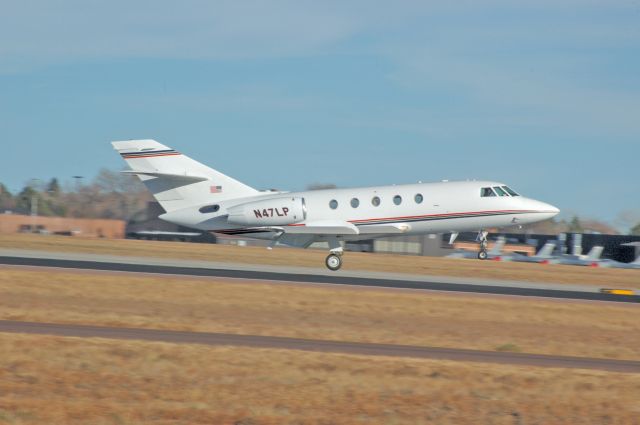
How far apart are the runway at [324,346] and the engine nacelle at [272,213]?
15.6 meters

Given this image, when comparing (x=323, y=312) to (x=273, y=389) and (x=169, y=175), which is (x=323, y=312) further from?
(x=169, y=175)

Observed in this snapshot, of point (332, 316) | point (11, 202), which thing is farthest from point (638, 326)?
point (11, 202)

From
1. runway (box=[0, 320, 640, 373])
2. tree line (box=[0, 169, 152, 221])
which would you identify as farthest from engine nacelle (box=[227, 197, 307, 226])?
tree line (box=[0, 169, 152, 221])

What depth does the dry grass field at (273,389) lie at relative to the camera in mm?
11453

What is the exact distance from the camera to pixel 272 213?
33344mm

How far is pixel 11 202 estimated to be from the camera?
129 meters

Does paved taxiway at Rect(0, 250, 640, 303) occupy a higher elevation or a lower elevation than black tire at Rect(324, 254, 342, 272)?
lower

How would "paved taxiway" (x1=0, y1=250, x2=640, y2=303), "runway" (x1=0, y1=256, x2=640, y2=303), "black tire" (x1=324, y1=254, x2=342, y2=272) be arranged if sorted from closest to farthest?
"runway" (x1=0, y1=256, x2=640, y2=303) → "paved taxiway" (x1=0, y1=250, x2=640, y2=303) → "black tire" (x1=324, y1=254, x2=342, y2=272)

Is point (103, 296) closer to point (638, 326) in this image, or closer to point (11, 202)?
point (638, 326)

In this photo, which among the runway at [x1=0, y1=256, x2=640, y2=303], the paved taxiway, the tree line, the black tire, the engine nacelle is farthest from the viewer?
the tree line

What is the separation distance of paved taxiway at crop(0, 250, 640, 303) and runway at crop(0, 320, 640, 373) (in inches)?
492

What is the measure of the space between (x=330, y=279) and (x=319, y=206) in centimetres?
320

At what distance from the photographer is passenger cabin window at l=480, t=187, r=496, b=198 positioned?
1315 inches

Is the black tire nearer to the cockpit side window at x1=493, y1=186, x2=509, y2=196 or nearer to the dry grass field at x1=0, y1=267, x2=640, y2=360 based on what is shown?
the dry grass field at x1=0, y1=267, x2=640, y2=360
